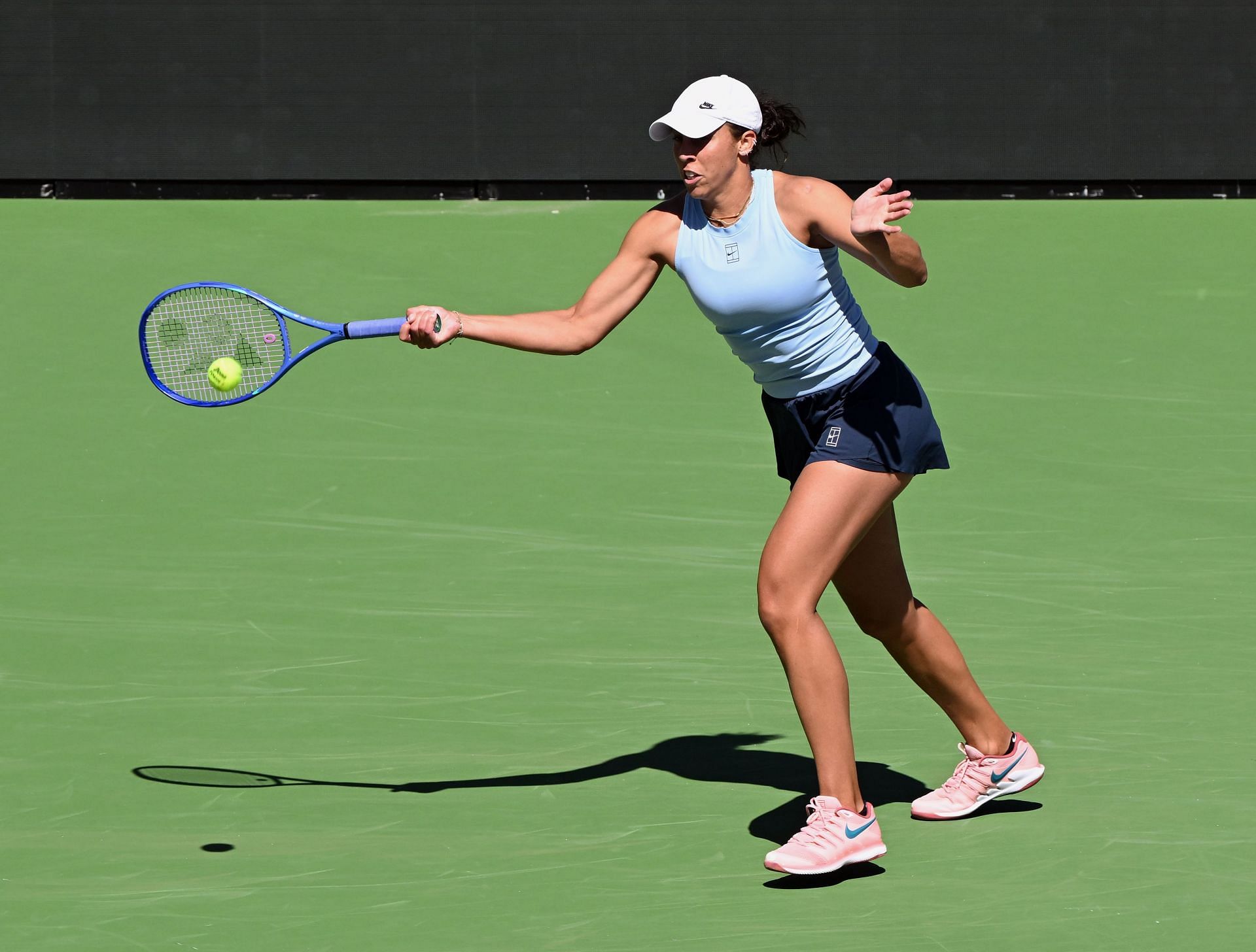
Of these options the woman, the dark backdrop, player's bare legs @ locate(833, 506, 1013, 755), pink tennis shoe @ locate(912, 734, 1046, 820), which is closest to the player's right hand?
the woman

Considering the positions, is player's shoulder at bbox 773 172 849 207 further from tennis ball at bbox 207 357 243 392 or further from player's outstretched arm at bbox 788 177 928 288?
tennis ball at bbox 207 357 243 392

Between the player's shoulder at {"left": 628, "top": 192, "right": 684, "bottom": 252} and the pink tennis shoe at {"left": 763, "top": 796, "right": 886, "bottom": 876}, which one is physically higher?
the player's shoulder at {"left": 628, "top": 192, "right": 684, "bottom": 252}

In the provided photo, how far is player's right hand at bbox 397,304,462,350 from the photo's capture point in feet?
16.4

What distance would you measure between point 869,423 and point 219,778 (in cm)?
208

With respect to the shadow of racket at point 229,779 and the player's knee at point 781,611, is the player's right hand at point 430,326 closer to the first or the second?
the player's knee at point 781,611

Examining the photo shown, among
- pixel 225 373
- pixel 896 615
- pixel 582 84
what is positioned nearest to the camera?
pixel 896 615

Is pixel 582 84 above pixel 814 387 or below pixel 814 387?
above

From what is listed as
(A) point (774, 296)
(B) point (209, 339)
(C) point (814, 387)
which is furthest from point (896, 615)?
(B) point (209, 339)

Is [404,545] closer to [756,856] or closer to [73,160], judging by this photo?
[756,856]

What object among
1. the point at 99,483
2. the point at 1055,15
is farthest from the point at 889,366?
the point at 1055,15

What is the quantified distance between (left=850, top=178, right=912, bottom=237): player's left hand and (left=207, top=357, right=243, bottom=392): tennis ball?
2.12 meters

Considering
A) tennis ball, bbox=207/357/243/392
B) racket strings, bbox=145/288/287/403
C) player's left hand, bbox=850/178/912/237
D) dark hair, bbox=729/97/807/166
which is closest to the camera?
player's left hand, bbox=850/178/912/237

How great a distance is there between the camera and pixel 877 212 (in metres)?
4.56

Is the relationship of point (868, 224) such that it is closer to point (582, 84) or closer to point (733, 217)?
point (733, 217)
